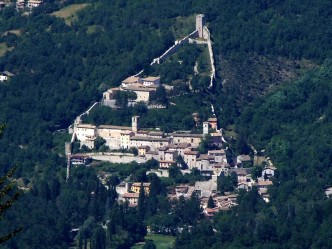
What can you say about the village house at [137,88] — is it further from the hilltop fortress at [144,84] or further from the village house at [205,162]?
the village house at [205,162]

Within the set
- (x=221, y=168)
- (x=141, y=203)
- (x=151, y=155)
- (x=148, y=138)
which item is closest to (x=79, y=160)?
(x=151, y=155)

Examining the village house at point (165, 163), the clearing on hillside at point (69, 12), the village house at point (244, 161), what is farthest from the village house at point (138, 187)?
the clearing on hillside at point (69, 12)

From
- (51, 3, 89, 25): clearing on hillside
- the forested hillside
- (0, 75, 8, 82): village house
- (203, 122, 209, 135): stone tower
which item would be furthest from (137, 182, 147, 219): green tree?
(51, 3, 89, 25): clearing on hillside

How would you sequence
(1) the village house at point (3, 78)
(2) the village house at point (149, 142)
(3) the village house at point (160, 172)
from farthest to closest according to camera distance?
(1) the village house at point (3, 78)
(2) the village house at point (149, 142)
(3) the village house at point (160, 172)

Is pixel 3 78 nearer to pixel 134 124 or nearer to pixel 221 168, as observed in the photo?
pixel 134 124

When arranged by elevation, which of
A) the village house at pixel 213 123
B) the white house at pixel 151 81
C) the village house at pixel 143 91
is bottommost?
the village house at pixel 213 123

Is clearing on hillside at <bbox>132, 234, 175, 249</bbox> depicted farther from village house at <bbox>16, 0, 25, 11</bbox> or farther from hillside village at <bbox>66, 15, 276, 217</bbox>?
village house at <bbox>16, 0, 25, 11</bbox>

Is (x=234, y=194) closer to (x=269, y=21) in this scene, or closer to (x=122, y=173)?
(x=122, y=173)
